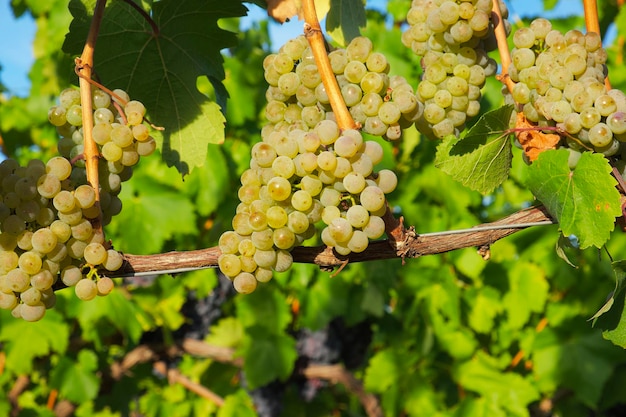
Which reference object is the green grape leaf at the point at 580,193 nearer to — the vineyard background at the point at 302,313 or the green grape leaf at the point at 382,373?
the vineyard background at the point at 302,313

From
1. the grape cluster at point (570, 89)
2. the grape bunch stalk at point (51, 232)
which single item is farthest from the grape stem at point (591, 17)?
the grape bunch stalk at point (51, 232)

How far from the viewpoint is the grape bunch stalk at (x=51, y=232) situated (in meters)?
0.68

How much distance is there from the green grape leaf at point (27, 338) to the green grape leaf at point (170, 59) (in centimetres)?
168

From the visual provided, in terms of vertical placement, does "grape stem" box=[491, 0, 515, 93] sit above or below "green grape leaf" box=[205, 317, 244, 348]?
above

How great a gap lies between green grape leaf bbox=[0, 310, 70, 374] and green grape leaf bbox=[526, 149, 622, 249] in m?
2.04

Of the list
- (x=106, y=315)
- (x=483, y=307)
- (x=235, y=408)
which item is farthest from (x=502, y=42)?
(x=235, y=408)

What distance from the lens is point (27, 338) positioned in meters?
2.39

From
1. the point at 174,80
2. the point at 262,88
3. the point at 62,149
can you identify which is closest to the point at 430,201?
the point at 262,88

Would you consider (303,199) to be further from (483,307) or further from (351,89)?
(483,307)

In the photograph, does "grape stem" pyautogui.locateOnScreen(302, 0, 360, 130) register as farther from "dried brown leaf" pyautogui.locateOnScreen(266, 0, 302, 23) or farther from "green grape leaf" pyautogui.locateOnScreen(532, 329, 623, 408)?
"green grape leaf" pyautogui.locateOnScreen(532, 329, 623, 408)

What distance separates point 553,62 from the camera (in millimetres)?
772

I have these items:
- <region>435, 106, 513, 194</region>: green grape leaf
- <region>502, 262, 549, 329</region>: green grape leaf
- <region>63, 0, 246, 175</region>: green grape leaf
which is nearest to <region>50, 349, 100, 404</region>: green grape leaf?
<region>502, 262, 549, 329</region>: green grape leaf

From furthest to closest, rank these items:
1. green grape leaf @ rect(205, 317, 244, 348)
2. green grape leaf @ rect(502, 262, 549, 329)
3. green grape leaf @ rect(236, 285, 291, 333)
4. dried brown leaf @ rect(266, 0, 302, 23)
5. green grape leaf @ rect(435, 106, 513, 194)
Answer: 1. green grape leaf @ rect(205, 317, 244, 348)
2. green grape leaf @ rect(236, 285, 291, 333)
3. green grape leaf @ rect(502, 262, 549, 329)
4. dried brown leaf @ rect(266, 0, 302, 23)
5. green grape leaf @ rect(435, 106, 513, 194)

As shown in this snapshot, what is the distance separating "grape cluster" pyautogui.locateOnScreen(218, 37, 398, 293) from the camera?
0.66m
